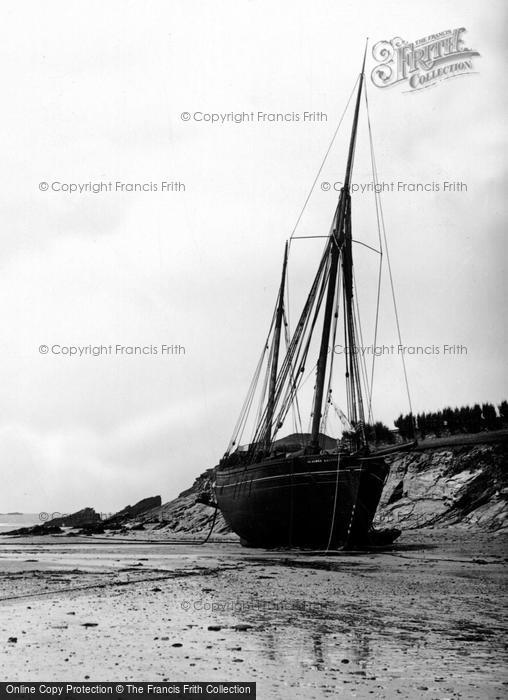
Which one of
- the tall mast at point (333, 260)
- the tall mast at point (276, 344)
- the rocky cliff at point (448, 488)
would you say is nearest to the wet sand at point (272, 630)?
the tall mast at point (333, 260)

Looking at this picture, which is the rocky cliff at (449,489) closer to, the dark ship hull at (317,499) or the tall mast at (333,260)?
the dark ship hull at (317,499)

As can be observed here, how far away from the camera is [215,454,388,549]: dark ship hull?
98.4 ft

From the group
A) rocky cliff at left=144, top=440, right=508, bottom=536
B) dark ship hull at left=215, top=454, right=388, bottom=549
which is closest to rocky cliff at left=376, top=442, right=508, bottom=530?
rocky cliff at left=144, top=440, right=508, bottom=536

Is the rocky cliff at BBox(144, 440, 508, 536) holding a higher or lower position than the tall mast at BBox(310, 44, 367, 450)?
lower

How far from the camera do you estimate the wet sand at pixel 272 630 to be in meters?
6.73

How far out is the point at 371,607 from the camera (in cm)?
1162

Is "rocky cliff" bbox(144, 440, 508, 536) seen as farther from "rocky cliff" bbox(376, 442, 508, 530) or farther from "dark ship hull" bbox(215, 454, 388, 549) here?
"dark ship hull" bbox(215, 454, 388, 549)

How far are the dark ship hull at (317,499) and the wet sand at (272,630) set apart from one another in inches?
466

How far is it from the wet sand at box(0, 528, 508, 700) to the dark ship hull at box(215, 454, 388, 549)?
466 inches

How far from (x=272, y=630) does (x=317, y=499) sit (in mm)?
21744

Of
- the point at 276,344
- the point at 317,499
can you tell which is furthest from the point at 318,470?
the point at 276,344

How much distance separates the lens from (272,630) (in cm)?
923

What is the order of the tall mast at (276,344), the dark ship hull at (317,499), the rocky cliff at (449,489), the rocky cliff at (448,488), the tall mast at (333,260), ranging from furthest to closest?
the tall mast at (276,344)
the rocky cliff at (449,489)
the rocky cliff at (448,488)
the tall mast at (333,260)
the dark ship hull at (317,499)

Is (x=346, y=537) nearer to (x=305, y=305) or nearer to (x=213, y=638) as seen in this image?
(x=305, y=305)
